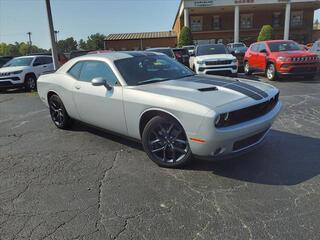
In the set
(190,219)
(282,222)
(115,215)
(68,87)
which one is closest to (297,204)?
(282,222)

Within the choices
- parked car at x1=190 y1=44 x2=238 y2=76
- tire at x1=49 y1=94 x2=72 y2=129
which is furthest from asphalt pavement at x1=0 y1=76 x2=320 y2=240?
parked car at x1=190 y1=44 x2=238 y2=76

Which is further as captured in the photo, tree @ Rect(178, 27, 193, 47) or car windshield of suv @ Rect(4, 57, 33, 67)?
tree @ Rect(178, 27, 193, 47)

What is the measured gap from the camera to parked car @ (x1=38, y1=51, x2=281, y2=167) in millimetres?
3684

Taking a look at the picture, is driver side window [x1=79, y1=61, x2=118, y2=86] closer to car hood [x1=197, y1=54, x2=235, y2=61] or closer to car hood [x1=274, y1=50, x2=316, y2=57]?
car hood [x1=197, y1=54, x2=235, y2=61]

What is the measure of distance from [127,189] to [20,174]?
5.37 ft

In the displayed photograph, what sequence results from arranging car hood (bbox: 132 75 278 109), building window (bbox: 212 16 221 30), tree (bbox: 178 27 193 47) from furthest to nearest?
building window (bbox: 212 16 221 30) < tree (bbox: 178 27 193 47) < car hood (bbox: 132 75 278 109)

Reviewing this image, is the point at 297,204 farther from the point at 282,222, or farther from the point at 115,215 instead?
the point at 115,215

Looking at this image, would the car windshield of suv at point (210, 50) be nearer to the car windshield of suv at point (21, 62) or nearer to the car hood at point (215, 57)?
the car hood at point (215, 57)

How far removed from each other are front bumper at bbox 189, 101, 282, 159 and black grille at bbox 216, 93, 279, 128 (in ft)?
0.16

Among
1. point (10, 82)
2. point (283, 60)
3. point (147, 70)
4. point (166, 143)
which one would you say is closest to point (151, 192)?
point (166, 143)

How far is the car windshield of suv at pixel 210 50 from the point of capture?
46.2 ft

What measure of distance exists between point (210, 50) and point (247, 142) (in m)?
10.8

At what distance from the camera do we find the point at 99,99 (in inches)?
195

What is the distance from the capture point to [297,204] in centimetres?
327
